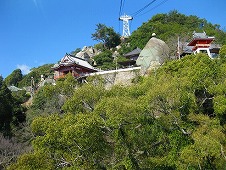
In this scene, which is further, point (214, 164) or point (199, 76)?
point (199, 76)

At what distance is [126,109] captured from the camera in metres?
12.3

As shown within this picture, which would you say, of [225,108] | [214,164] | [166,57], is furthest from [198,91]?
[166,57]

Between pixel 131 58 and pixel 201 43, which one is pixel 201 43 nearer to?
pixel 201 43

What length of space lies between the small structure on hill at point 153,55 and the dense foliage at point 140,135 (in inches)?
465

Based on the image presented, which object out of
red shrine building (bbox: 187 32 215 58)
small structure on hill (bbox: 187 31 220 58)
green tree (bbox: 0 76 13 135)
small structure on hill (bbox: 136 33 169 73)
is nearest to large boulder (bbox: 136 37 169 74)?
small structure on hill (bbox: 136 33 169 73)

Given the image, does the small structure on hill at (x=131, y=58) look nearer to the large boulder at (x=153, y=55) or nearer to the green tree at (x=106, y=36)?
the large boulder at (x=153, y=55)

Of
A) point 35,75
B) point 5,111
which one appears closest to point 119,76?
point 5,111

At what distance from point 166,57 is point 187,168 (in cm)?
1665

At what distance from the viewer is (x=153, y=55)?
26.9 m

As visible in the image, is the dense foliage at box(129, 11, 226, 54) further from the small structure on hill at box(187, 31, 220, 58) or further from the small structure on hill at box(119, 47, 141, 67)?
the small structure on hill at box(187, 31, 220, 58)

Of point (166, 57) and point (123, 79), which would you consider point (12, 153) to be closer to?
point (123, 79)

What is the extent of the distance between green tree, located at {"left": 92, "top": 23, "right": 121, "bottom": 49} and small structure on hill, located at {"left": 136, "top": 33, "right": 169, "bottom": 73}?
16726 millimetres

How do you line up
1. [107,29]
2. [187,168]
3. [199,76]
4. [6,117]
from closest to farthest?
[187,168] → [199,76] → [6,117] → [107,29]

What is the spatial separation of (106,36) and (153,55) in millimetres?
18836
